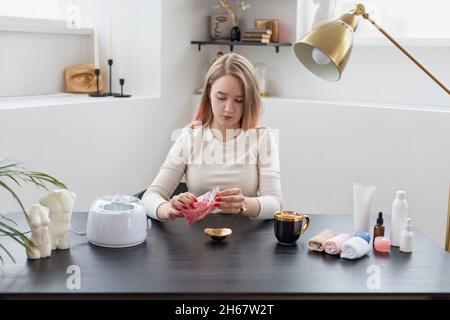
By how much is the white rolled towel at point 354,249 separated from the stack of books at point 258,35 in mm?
2151

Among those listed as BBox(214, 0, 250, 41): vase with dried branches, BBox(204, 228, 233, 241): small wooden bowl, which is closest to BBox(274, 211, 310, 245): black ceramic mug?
BBox(204, 228, 233, 241): small wooden bowl

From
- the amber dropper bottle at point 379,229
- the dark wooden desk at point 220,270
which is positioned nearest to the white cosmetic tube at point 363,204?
the amber dropper bottle at point 379,229

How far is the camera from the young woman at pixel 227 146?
2.23 m

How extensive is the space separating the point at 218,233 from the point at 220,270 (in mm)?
247

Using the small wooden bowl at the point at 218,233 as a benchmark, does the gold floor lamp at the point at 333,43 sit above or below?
above

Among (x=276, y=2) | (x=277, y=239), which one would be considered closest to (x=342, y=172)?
(x=276, y=2)

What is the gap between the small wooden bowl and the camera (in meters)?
1.71

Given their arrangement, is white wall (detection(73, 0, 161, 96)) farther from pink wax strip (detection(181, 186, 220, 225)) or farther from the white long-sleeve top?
pink wax strip (detection(181, 186, 220, 225))

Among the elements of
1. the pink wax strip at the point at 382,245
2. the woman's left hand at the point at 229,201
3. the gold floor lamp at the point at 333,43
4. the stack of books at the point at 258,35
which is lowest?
the pink wax strip at the point at 382,245

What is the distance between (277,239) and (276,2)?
2301 mm

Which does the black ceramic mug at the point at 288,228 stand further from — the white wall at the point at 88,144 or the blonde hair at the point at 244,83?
the white wall at the point at 88,144

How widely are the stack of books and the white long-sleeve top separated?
54.0 inches
